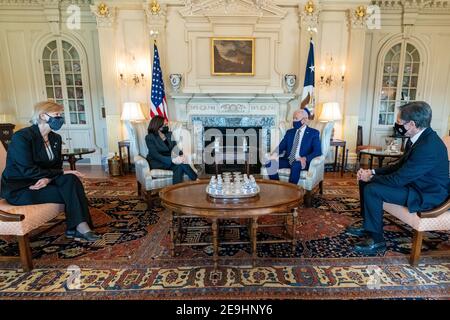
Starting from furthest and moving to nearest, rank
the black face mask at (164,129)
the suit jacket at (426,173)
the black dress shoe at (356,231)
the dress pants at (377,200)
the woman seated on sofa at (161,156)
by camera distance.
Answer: the black face mask at (164,129) < the woman seated on sofa at (161,156) < the black dress shoe at (356,231) < the dress pants at (377,200) < the suit jacket at (426,173)

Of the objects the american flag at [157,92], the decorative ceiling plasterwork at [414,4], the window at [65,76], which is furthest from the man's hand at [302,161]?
the window at [65,76]

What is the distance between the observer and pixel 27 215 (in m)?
2.20

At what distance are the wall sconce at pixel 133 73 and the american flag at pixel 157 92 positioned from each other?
1.36ft

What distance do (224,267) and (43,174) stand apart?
180cm

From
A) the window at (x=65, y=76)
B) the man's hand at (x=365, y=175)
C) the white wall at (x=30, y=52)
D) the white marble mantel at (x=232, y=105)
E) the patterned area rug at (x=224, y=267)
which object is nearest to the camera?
the patterned area rug at (x=224, y=267)

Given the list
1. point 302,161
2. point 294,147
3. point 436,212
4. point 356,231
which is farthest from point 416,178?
point 294,147

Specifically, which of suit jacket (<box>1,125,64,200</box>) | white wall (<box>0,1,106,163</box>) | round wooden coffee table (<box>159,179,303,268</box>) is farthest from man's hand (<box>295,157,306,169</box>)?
white wall (<box>0,1,106,163</box>)

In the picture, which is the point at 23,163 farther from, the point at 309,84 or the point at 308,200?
the point at 309,84

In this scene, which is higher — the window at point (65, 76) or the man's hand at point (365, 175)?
the window at point (65, 76)

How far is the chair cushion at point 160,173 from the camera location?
11.5ft

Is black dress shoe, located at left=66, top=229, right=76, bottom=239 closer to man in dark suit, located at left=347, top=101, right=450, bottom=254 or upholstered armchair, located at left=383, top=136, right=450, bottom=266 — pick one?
man in dark suit, located at left=347, top=101, right=450, bottom=254

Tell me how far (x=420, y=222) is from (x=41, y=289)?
2.89m

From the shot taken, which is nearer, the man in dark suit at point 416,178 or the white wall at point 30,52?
the man in dark suit at point 416,178

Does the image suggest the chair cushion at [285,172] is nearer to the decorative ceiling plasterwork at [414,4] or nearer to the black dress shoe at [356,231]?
the black dress shoe at [356,231]
